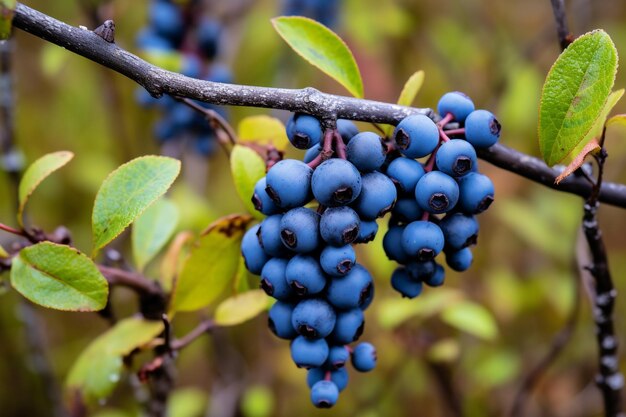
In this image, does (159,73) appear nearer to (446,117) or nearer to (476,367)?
(446,117)

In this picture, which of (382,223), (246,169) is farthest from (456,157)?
(382,223)

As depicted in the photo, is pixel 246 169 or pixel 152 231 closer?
pixel 246 169

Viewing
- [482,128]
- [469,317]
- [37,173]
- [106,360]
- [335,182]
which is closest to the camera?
[335,182]

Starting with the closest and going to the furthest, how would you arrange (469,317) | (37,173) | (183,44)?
(37,173) → (469,317) → (183,44)

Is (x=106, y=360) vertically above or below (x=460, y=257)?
below

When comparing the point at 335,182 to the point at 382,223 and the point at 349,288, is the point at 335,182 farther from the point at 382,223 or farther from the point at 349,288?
the point at 382,223

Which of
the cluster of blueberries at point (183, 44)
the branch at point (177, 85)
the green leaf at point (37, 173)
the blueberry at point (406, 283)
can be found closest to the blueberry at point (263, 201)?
the branch at point (177, 85)

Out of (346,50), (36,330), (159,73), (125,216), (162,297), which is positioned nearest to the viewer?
(159,73)

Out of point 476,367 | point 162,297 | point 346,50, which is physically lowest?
point 476,367

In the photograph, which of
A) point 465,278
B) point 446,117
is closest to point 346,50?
point 446,117
